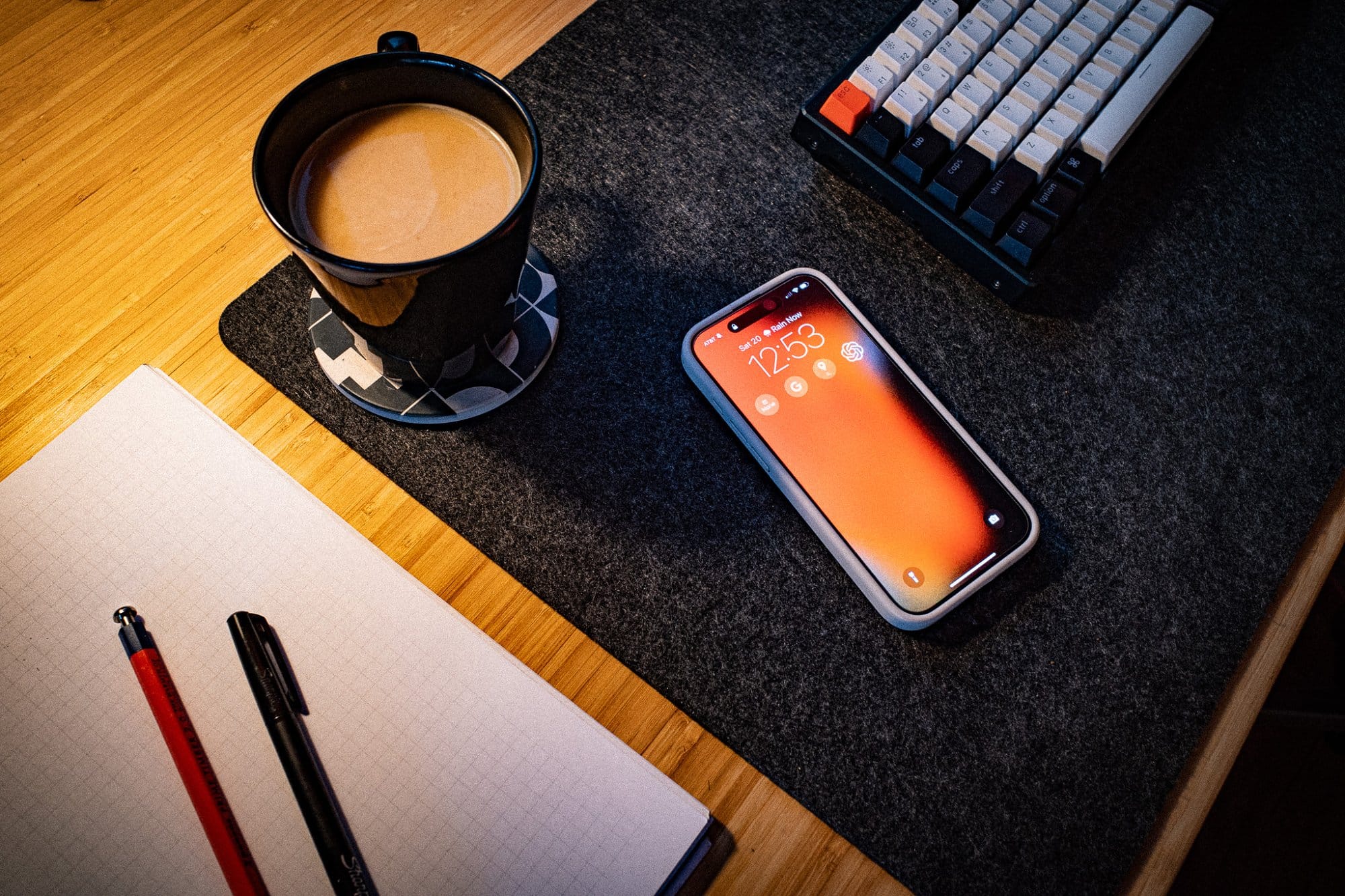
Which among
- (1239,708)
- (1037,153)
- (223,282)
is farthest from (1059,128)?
(223,282)

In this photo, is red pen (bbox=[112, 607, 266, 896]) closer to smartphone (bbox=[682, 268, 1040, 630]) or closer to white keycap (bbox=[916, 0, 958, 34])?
smartphone (bbox=[682, 268, 1040, 630])

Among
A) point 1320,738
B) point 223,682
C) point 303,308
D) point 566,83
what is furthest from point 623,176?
point 1320,738

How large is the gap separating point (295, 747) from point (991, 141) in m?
0.45

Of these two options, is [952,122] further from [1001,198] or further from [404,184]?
[404,184]

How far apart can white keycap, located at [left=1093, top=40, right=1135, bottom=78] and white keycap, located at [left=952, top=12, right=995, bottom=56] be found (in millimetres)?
60

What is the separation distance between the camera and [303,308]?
16.3 inches

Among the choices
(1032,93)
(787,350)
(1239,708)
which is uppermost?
(1032,93)

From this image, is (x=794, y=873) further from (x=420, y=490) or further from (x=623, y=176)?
(x=623, y=176)

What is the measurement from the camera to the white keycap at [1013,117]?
0.41m

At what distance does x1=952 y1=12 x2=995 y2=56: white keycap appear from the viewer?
0.42 metres

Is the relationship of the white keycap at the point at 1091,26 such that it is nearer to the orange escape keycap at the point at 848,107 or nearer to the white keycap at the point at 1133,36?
the white keycap at the point at 1133,36

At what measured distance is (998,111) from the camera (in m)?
0.41

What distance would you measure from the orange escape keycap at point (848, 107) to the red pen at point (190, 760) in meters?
0.43

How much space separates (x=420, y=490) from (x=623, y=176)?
210 millimetres
